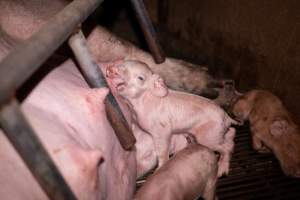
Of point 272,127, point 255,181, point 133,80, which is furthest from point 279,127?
point 133,80

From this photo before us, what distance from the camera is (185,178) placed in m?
2.18

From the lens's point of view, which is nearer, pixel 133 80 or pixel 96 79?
pixel 96 79

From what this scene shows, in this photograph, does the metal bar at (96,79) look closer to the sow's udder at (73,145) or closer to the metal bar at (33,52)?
the sow's udder at (73,145)

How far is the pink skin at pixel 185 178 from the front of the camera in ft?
6.70

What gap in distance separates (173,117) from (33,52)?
5.08 ft

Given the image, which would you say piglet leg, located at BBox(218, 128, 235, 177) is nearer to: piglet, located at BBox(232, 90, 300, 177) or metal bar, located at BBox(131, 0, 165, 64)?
piglet, located at BBox(232, 90, 300, 177)

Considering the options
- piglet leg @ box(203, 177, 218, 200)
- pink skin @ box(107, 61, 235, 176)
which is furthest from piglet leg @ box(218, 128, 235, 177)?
piglet leg @ box(203, 177, 218, 200)

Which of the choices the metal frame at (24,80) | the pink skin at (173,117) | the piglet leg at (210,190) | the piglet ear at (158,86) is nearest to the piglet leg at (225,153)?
the pink skin at (173,117)

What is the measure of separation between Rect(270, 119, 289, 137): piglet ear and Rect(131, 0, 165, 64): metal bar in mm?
1028

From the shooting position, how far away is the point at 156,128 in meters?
2.55

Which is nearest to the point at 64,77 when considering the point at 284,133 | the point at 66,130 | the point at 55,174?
the point at 66,130

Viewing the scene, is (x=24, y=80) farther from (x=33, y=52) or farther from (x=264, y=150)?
(x=264, y=150)

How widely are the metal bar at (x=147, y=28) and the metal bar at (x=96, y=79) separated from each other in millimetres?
879

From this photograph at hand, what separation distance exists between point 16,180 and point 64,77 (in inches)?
32.5
